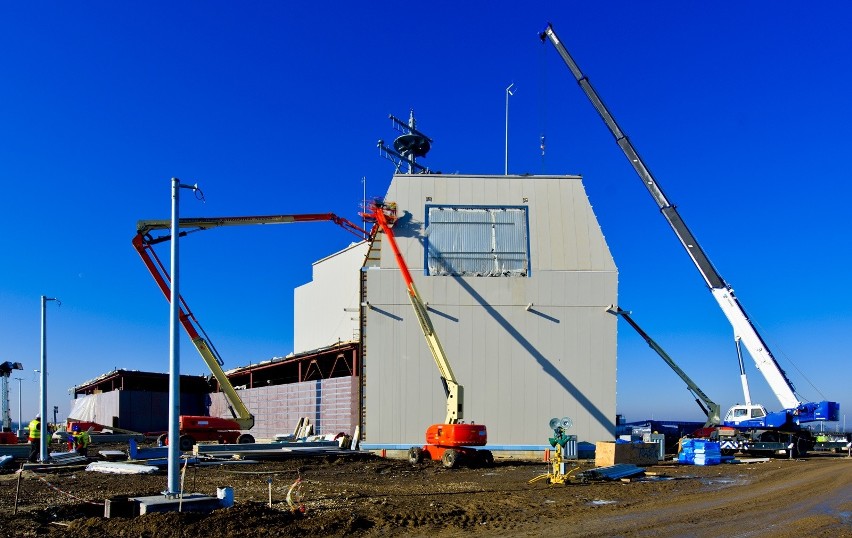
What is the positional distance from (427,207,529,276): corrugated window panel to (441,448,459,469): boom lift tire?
28.6ft

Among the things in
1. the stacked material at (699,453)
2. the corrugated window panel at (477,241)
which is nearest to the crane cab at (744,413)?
the stacked material at (699,453)

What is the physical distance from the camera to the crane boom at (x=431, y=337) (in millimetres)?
27688

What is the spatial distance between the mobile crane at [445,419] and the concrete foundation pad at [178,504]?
1310cm

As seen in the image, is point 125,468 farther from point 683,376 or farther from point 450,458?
point 683,376

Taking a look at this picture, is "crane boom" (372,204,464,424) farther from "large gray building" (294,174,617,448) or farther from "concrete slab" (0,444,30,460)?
"concrete slab" (0,444,30,460)

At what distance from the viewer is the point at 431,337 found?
96.4ft

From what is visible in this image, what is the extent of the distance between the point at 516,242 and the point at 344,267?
16.6 metres

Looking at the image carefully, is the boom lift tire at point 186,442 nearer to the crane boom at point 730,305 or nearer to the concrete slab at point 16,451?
the concrete slab at point 16,451

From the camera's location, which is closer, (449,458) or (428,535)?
(428,535)

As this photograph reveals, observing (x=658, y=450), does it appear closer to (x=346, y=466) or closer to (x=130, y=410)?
(x=346, y=466)

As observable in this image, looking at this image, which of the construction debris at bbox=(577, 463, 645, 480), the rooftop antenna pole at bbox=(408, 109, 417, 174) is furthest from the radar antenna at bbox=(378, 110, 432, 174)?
the construction debris at bbox=(577, 463, 645, 480)

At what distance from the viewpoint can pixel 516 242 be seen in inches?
1278

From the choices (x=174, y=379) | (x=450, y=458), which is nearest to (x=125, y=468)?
(x=450, y=458)

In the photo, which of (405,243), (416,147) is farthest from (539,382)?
(416,147)
